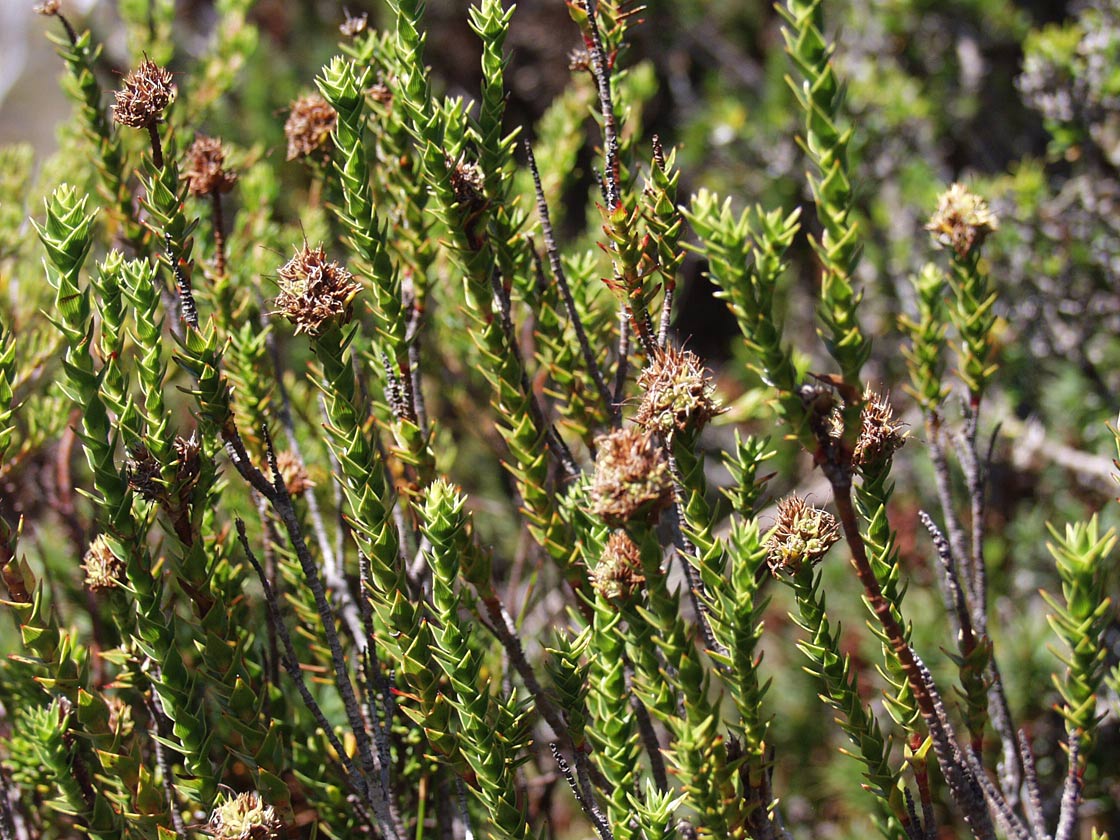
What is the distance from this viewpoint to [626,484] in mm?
656

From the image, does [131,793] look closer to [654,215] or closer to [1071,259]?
[654,215]

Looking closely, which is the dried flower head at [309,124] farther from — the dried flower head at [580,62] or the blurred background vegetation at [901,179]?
the dried flower head at [580,62]

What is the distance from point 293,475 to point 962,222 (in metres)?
0.79

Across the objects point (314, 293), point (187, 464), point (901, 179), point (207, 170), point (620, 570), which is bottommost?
point (620, 570)

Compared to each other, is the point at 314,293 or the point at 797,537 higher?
the point at 314,293

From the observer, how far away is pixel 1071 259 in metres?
1.81

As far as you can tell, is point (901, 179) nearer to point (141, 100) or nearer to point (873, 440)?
point (873, 440)

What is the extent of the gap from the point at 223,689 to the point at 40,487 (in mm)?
728

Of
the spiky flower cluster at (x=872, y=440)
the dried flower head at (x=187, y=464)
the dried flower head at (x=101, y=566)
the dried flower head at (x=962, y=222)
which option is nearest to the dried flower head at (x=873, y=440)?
the spiky flower cluster at (x=872, y=440)

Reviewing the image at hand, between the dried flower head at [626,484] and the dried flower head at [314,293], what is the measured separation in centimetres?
26

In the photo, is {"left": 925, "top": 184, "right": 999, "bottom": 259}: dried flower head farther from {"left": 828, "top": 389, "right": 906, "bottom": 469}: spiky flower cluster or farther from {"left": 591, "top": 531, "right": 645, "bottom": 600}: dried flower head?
{"left": 591, "top": 531, "right": 645, "bottom": 600}: dried flower head

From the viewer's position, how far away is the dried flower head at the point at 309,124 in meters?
1.09

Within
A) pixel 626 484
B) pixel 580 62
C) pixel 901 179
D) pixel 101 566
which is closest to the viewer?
pixel 626 484

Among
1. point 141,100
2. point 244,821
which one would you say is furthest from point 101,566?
point 141,100
